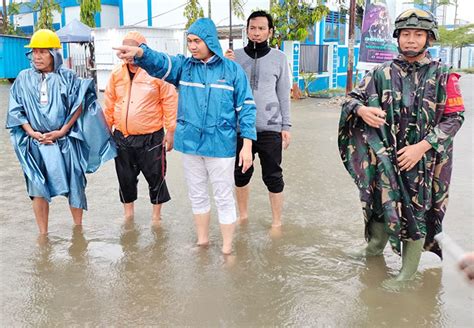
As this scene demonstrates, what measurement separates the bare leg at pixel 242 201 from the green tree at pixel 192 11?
16602mm

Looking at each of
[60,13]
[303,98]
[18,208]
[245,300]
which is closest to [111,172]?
[18,208]

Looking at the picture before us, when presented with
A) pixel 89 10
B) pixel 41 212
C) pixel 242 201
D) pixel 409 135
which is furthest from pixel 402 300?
pixel 89 10

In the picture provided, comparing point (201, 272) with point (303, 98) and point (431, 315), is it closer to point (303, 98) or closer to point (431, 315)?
point (431, 315)

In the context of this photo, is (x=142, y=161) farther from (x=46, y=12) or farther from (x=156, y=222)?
(x=46, y=12)

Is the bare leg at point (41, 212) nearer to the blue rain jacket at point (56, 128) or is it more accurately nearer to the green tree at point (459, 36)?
the blue rain jacket at point (56, 128)

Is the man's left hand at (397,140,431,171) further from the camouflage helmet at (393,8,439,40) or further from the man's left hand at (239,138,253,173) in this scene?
the man's left hand at (239,138,253,173)

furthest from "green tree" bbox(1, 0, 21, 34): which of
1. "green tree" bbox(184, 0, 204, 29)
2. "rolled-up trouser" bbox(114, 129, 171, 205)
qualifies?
"rolled-up trouser" bbox(114, 129, 171, 205)

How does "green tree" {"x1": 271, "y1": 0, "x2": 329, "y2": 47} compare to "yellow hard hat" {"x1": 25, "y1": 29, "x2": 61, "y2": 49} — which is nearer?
"yellow hard hat" {"x1": 25, "y1": 29, "x2": 61, "y2": 49}

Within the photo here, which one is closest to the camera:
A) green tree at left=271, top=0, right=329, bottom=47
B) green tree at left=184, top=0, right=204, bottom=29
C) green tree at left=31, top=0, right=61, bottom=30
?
green tree at left=271, top=0, right=329, bottom=47

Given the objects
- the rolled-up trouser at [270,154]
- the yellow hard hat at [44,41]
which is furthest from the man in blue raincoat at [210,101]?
the yellow hard hat at [44,41]

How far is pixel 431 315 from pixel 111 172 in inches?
186

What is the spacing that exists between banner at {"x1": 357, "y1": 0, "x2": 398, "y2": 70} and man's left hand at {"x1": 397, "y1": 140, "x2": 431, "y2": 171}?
10233 millimetres

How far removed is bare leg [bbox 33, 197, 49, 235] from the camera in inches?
174

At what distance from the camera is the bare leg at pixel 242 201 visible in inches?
190
